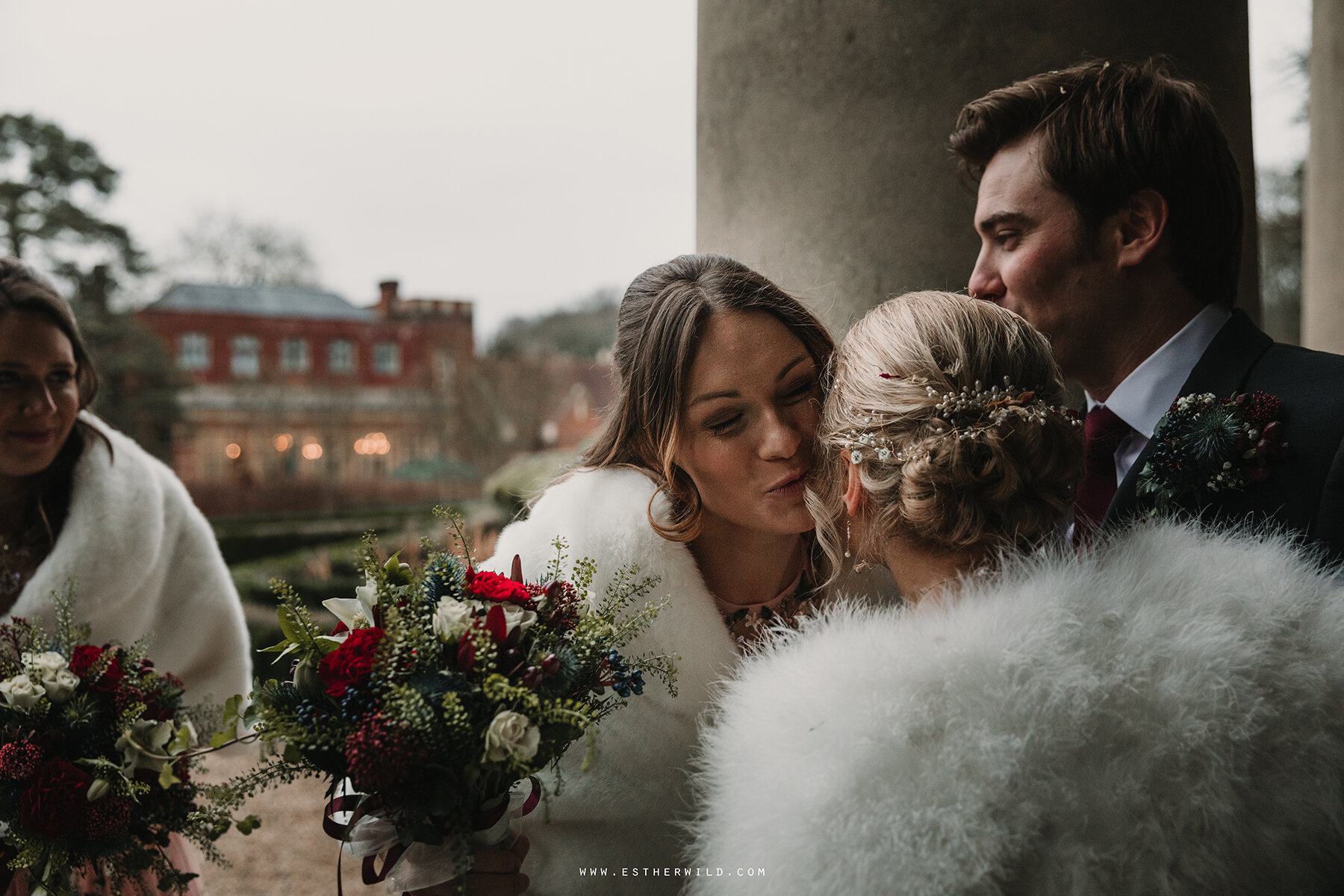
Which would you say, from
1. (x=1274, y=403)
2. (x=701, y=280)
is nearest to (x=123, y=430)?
(x=701, y=280)

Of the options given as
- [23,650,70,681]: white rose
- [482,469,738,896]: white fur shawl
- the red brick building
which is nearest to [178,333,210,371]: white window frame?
the red brick building

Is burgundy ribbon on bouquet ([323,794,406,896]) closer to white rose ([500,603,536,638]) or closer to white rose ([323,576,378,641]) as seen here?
white rose ([323,576,378,641])

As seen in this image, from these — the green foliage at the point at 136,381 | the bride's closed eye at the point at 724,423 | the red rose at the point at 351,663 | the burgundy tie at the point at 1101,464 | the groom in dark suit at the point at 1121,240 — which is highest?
the groom in dark suit at the point at 1121,240

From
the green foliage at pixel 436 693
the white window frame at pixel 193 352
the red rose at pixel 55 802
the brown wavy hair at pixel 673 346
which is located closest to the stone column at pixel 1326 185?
the brown wavy hair at pixel 673 346

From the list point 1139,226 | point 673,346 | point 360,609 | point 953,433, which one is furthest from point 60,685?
point 1139,226

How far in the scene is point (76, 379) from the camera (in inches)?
114

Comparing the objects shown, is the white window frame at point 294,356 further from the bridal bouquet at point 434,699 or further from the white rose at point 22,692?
the bridal bouquet at point 434,699

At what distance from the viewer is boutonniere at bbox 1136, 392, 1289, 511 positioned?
165 cm

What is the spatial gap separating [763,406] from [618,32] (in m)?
5.28

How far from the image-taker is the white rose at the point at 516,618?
1.49 meters

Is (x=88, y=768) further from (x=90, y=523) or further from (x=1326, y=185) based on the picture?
(x=1326, y=185)

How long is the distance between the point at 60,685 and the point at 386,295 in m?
6.03

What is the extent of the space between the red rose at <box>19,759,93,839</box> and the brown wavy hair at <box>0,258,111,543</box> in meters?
1.29

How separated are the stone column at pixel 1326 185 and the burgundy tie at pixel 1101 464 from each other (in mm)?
3831
